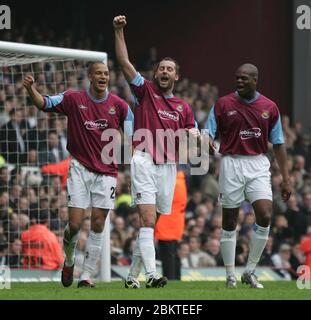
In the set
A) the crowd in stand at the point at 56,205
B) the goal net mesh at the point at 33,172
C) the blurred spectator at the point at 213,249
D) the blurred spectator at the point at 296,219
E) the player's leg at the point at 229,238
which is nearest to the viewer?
the player's leg at the point at 229,238

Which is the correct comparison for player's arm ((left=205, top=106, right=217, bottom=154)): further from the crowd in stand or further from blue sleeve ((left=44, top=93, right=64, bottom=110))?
the crowd in stand

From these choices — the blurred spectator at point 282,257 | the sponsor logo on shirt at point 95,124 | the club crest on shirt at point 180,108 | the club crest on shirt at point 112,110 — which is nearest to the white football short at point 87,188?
the sponsor logo on shirt at point 95,124

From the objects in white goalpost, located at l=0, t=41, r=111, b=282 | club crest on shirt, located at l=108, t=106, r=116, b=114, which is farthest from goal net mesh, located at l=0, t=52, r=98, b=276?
club crest on shirt, located at l=108, t=106, r=116, b=114

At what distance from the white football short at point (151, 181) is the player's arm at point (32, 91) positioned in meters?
1.12

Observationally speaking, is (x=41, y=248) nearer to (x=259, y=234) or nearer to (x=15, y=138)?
(x=15, y=138)

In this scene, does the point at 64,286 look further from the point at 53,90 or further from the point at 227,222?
the point at 53,90

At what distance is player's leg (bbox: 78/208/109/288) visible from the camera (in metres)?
12.7

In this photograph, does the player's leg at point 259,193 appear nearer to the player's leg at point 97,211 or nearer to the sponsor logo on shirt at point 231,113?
the sponsor logo on shirt at point 231,113

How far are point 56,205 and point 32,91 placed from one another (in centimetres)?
496

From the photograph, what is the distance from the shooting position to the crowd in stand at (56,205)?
1691 centimetres

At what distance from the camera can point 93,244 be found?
12.8m
